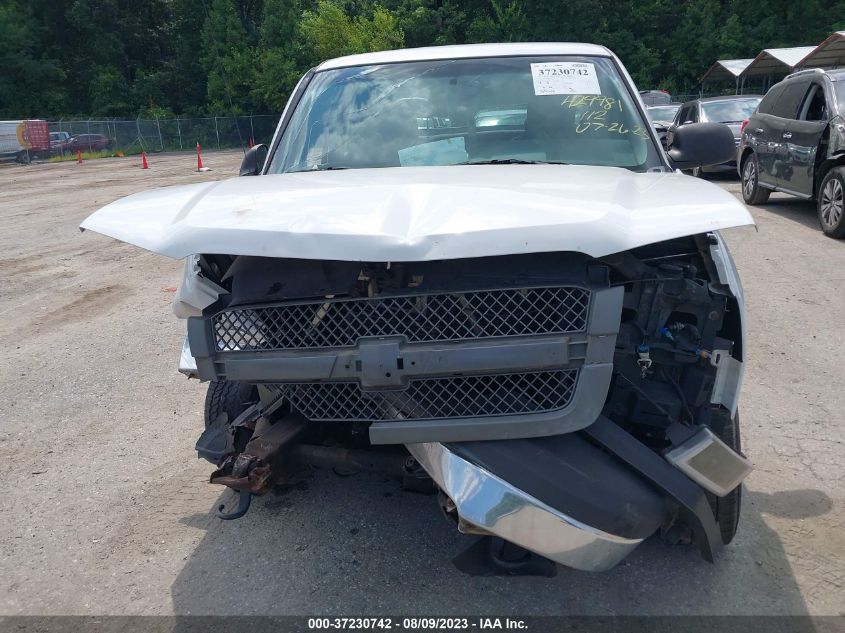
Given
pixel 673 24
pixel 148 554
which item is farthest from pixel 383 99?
pixel 673 24

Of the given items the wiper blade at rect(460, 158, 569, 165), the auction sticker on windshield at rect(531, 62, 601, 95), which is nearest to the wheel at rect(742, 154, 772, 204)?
the auction sticker on windshield at rect(531, 62, 601, 95)

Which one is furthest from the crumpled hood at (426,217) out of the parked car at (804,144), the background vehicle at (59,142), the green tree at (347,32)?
the background vehicle at (59,142)

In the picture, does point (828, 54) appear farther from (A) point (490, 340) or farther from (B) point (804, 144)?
(A) point (490, 340)

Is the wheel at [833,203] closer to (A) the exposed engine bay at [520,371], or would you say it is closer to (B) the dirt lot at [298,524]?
(B) the dirt lot at [298,524]

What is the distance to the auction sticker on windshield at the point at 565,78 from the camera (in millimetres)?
3736

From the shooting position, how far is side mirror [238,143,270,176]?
4.12 metres

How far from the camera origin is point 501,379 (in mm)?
Result: 2334

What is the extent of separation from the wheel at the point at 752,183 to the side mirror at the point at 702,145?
320 inches

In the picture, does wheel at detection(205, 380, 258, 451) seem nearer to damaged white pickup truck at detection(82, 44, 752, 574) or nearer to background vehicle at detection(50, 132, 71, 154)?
damaged white pickup truck at detection(82, 44, 752, 574)

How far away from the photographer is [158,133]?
42406mm

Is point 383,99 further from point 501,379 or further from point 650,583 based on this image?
point 650,583

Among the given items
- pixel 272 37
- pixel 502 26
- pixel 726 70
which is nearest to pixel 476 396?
pixel 726 70

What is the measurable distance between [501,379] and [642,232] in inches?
24.9

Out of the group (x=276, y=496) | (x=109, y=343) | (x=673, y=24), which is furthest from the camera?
(x=673, y=24)
